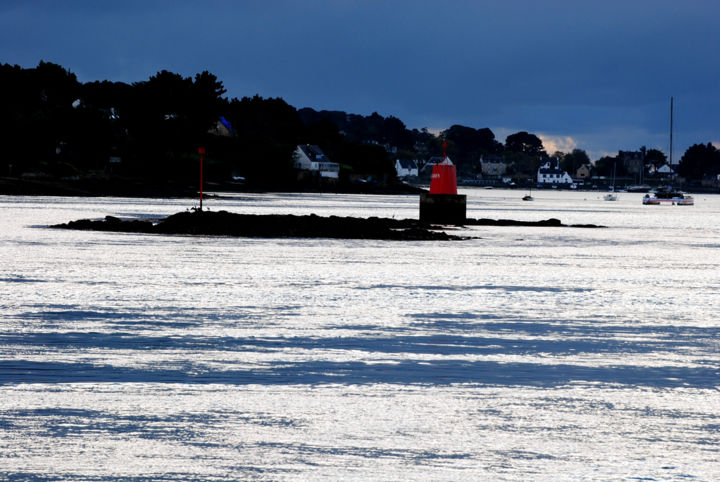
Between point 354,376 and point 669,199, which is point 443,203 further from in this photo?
point 669,199

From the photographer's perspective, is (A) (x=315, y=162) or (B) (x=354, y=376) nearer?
(B) (x=354, y=376)

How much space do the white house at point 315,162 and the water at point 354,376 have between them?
147m

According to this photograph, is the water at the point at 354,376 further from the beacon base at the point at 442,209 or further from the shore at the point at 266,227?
the beacon base at the point at 442,209

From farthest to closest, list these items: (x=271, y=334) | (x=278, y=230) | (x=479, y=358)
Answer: (x=278, y=230) → (x=271, y=334) → (x=479, y=358)

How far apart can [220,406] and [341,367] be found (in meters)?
1.92

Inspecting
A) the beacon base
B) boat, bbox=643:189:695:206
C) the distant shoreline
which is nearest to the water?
the beacon base

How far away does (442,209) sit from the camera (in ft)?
139

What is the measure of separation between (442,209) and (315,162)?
124 metres

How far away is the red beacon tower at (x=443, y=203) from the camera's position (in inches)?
1638

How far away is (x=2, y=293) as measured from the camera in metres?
14.7

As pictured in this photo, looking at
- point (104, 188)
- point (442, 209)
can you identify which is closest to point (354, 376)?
point (442, 209)

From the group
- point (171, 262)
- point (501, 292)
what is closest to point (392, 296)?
point (501, 292)

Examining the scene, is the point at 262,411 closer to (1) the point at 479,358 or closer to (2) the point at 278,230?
(1) the point at 479,358

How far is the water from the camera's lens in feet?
19.2
